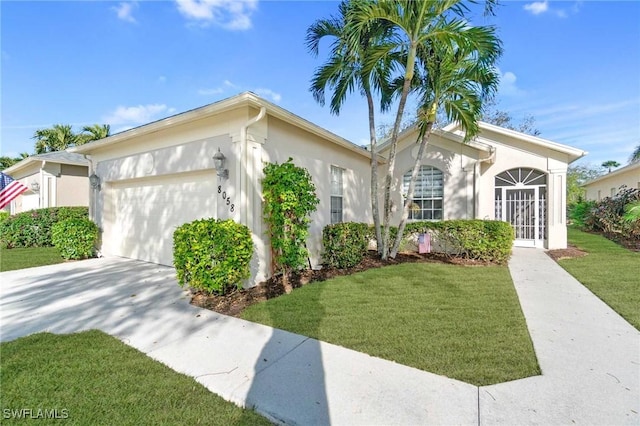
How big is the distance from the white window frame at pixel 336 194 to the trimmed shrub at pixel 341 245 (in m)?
1.33

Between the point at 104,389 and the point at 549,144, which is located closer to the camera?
the point at 104,389

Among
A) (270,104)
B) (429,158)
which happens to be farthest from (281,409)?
(429,158)

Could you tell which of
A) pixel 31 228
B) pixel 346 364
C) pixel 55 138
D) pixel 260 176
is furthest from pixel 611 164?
pixel 55 138

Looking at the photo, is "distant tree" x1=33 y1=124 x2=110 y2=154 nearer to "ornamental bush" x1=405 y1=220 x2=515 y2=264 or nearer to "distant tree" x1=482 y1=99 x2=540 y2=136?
"ornamental bush" x1=405 y1=220 x2=515 y2=264

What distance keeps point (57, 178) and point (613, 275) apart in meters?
19.3

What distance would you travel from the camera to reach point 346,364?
9.71ft

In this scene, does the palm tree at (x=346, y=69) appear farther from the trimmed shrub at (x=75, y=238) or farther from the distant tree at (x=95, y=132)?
the distant tree at (x=95, y=132)

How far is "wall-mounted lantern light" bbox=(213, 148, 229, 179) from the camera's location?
571 cm

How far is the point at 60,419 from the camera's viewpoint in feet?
7.11

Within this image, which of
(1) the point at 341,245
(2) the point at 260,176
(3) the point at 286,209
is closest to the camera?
(3) the point at 286,209

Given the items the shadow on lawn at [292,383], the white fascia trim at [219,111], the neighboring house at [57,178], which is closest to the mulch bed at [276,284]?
the shadow on lawn at [292,383]

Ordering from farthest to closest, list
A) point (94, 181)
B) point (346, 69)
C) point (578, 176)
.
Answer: point (578, 176), point (94, 181), point (346, 69)

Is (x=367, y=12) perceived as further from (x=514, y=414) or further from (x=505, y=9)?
(x=514, y=414)

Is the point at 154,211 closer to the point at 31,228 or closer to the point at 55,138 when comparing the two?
the point at 31,228
